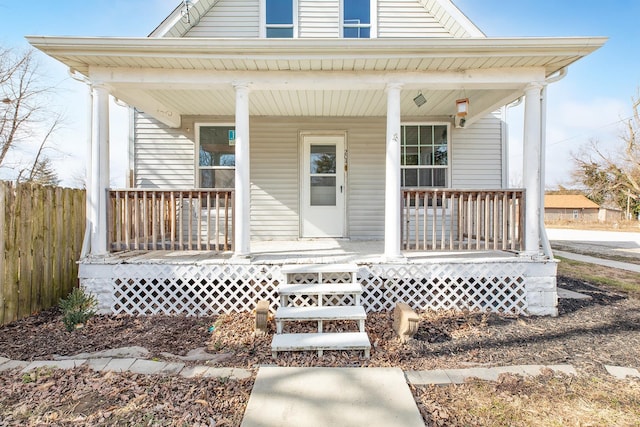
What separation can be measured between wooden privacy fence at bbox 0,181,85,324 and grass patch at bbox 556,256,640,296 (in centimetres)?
793

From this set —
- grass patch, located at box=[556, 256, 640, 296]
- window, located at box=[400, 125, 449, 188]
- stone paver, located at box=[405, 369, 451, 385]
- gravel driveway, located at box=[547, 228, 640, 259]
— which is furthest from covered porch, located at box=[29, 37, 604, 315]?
gravel driveway, located at box=[547, 228, 640, 259]

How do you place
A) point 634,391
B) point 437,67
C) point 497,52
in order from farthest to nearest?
point 437,67 → point 497,52 → point 634,391

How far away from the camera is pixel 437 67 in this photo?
4.12 meters

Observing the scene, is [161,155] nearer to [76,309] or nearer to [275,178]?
[275,178]

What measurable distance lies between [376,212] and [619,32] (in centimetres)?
2195

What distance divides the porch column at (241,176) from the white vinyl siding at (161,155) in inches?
103

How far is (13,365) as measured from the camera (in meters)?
2.75

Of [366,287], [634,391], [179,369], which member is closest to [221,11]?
[366,287]

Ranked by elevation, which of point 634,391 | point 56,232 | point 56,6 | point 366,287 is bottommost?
point 634,391

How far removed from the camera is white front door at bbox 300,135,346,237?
6414mm

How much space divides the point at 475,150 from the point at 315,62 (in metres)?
3.96

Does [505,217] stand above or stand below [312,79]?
below

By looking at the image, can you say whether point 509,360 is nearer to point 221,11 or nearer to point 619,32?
point 221,11

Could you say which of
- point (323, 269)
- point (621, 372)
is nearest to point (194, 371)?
point (323, 269)
